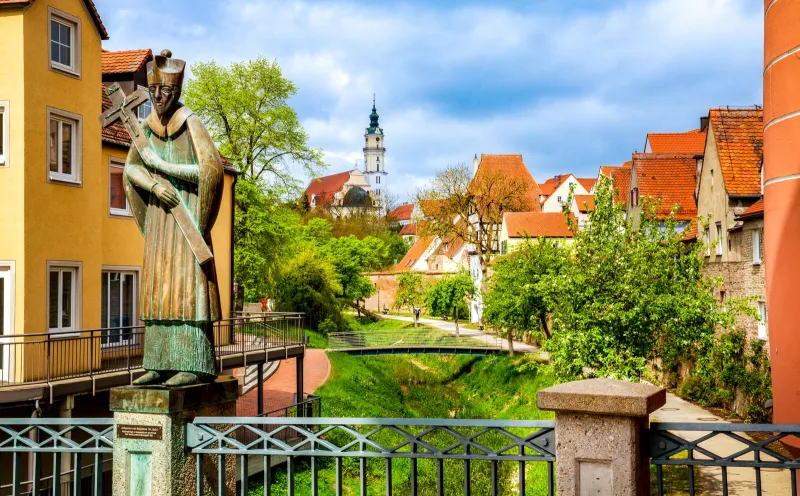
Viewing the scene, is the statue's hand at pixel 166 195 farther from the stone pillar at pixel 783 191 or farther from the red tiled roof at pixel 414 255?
the red tiled roof at pixel 414 255

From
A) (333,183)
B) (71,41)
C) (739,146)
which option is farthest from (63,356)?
(333,183)

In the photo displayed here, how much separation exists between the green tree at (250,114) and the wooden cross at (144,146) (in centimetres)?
3191

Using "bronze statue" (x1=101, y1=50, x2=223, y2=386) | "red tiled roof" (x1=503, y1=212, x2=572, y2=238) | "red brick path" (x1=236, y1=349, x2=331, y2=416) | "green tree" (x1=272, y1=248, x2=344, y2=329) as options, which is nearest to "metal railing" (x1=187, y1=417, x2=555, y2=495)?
"bronze statue" (x1=101, y1=50, x2=223, y2=386)

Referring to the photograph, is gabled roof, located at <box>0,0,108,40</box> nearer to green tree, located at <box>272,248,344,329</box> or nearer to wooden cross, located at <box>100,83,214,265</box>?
wooden cross, located at <box>100,83,214,265</box>

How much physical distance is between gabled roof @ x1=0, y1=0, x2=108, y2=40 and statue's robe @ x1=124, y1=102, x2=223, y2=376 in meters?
12.6

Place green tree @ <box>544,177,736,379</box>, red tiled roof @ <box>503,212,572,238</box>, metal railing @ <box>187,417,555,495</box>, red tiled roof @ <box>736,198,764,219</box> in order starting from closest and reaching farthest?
metal railing @ <box>187,417,555,495</box>
green tree @ <box>544,177,736,379</box>
red tiled roof @ <box>736,198,764,219</box>
red tiled roof @ <box>503,212,572,238</box>

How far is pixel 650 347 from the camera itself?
65.4 ft

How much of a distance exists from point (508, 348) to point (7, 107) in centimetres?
3089

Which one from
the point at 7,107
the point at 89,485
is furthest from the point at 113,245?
the point at 89,485

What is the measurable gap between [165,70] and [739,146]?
1112 inches

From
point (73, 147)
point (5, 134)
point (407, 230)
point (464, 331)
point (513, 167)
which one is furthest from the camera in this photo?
point (407, 230)

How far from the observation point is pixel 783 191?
9461mm

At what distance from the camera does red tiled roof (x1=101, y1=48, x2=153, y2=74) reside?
835 inches

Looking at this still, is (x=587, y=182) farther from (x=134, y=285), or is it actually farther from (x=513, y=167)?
(x=134, y=285)
